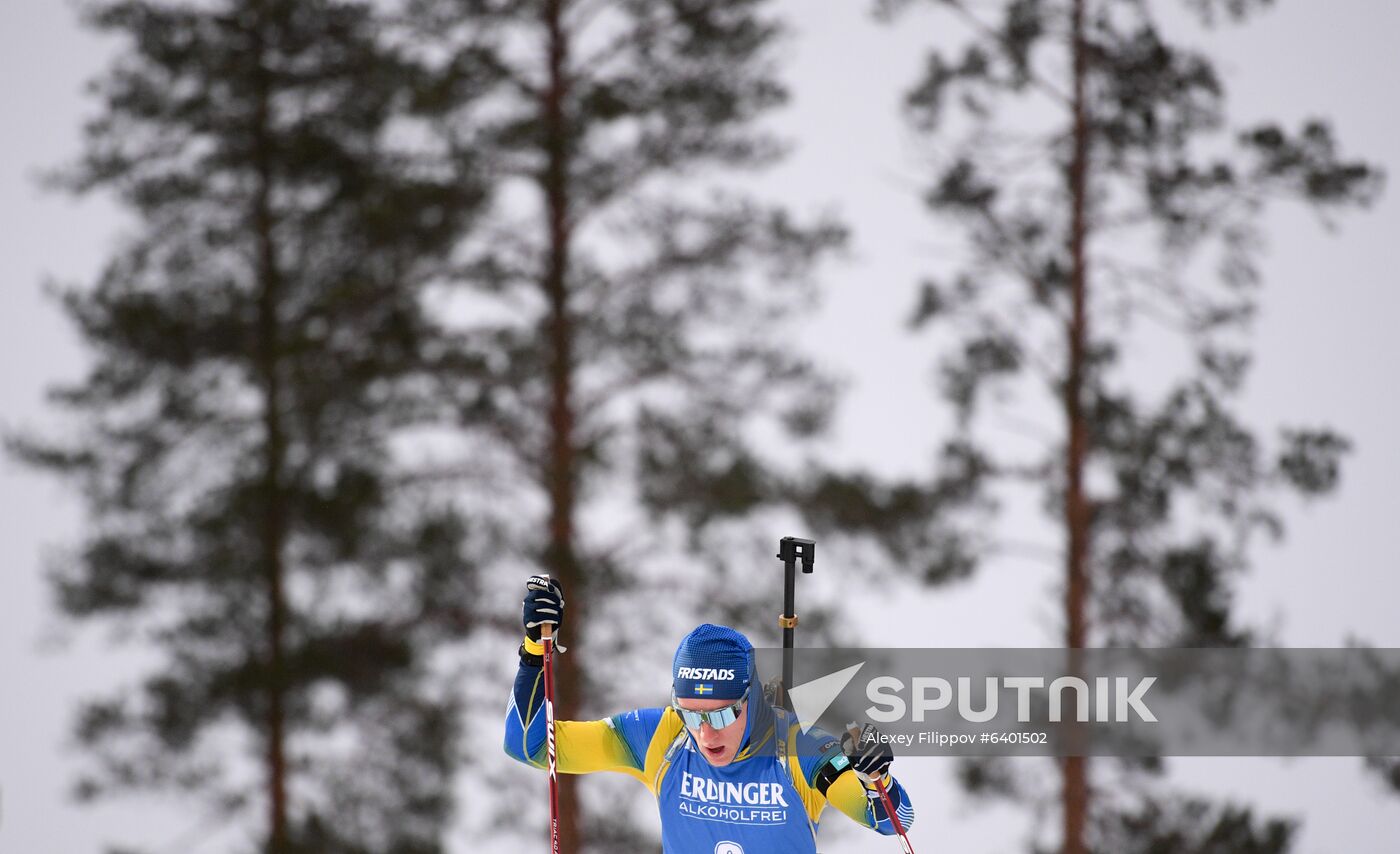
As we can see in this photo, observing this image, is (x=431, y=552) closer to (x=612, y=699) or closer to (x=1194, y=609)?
(x=612, y=699)

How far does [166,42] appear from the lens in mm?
11719

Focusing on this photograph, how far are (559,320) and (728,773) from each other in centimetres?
697

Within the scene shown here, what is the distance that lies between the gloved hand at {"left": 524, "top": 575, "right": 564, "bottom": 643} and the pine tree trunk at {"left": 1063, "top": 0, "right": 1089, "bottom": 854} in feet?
22.3

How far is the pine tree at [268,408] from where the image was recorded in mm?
11508

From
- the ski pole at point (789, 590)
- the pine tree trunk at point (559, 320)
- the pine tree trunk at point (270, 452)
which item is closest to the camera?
the ski pole at point (789, 590)

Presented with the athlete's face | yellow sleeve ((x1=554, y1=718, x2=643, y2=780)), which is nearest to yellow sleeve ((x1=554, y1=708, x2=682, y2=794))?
yellow sleeve ((x1=554, y1=718, x2=643, y2=780))

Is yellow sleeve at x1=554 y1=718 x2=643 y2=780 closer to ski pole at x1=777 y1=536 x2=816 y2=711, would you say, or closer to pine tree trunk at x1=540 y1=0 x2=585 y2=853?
ski pole at x1=777 y1=536 x2=816 y2=711

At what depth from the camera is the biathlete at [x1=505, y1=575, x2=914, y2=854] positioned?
442 centimetres

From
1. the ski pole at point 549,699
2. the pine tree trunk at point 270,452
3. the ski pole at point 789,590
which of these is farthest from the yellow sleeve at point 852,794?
the pine tree trunk at point 270,452

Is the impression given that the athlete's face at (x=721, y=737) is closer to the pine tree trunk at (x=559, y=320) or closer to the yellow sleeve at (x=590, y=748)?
the yellow sleeve at (x=590, y=748)

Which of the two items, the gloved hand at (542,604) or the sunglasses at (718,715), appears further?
the gloved hand at (542,604)

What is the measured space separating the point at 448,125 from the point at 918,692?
700cm

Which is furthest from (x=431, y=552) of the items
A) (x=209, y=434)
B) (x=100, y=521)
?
(x=100, y=521)

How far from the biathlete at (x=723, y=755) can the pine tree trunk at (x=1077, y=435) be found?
253 inches
